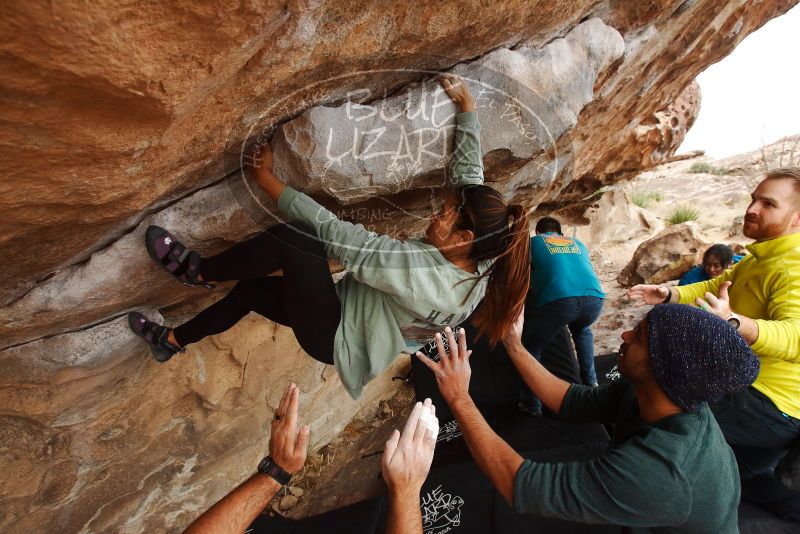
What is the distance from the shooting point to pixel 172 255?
1.61 m

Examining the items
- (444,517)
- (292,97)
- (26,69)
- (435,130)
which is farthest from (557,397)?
(26,69)

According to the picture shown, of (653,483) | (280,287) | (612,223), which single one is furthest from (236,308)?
(612,223)

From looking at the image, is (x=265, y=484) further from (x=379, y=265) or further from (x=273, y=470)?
(x=379, y=265)

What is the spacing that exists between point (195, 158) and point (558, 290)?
88.1 inches

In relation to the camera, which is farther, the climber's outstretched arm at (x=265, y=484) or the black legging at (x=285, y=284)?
the black legging at (x=285, y=284)

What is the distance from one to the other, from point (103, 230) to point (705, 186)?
13834 millimetres

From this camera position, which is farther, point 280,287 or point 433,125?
point 280,287

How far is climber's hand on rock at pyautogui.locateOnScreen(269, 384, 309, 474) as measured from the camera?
4.43ft

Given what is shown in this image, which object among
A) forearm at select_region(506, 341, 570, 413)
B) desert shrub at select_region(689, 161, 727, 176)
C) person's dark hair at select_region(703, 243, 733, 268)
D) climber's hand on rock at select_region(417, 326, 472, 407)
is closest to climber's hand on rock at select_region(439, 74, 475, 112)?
climber's hand on rock at select_region(417, 326, 472, 407)

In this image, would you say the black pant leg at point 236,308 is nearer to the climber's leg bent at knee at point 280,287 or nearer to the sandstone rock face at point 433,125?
the climber's leg bent at knee at point 280,287

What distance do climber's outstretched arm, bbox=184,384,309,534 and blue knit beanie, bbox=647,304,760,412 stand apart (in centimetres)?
114

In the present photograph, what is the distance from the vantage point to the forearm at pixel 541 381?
6.52 ft

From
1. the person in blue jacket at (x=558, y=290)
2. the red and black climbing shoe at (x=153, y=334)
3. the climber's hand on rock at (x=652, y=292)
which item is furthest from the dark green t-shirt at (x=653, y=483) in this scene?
the red and black climbing shoe at (x=153, y=334)

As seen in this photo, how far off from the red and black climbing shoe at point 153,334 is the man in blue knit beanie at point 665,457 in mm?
1434
